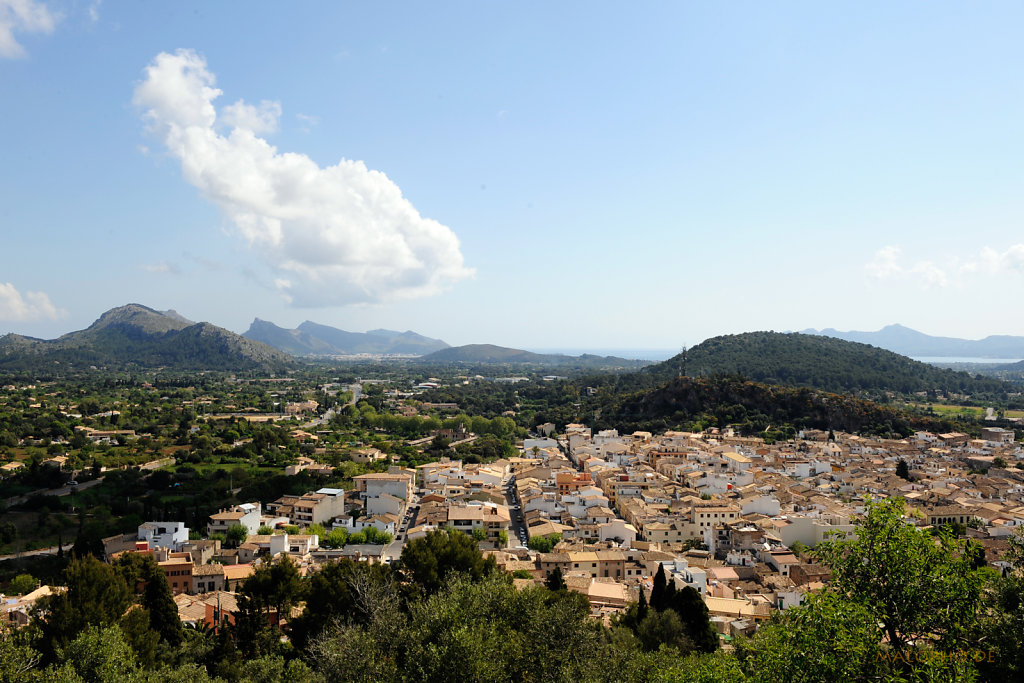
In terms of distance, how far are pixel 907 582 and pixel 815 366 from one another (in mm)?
83976

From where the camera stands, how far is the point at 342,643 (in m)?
12.2

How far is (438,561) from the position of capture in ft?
57.6

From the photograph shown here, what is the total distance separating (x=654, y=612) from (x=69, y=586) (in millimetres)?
14443

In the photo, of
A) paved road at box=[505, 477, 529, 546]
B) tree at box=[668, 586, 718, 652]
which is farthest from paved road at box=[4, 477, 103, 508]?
tree at box=[668, 586, 718, 652]

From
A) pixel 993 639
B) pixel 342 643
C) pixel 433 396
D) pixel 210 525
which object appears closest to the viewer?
pixel 993 639

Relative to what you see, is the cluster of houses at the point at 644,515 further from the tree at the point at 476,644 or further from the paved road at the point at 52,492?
the paved road at the point at 52,492

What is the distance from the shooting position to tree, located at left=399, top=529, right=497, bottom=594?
1708 cm

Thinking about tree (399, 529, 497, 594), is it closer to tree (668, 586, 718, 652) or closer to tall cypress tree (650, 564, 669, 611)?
tall cypress tree (650, 564, 669, 611)

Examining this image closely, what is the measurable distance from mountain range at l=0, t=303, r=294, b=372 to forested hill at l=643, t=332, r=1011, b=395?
104 meters

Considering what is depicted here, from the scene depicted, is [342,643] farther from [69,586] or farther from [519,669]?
[69,586]

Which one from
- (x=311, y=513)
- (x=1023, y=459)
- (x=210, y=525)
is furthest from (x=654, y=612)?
(x=1023, y=459)

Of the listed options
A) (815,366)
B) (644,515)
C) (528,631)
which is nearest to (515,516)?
(644,515)

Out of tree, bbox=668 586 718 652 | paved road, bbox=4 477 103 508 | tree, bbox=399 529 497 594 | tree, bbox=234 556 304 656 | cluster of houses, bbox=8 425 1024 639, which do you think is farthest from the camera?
paved road, bbox=4 477 103 508

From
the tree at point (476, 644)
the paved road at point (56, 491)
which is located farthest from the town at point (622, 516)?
the tree at point (476, 644)
